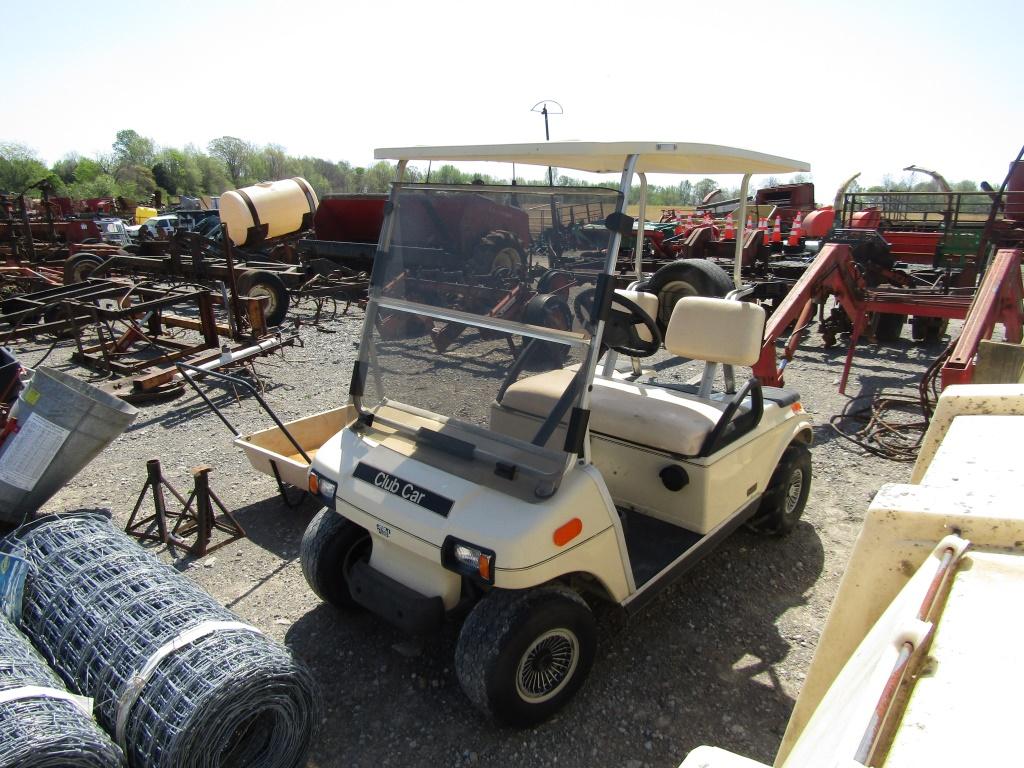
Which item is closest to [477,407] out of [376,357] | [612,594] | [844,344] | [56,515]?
[376,357]

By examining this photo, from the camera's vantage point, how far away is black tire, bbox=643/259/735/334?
422 centimetres

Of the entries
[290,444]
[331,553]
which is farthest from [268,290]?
[331,553]

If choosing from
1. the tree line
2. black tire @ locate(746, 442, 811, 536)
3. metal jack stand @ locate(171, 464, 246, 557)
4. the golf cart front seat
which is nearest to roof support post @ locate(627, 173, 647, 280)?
the golf cart front seat

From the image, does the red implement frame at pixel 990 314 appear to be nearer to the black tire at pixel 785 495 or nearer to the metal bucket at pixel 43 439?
the black tire at pixel 785 495

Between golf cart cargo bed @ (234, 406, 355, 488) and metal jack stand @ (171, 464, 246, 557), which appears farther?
golf cart cargo bed @ (234, 406, 355, 488)

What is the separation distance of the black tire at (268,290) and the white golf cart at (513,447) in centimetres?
713

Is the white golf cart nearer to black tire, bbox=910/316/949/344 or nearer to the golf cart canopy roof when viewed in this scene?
the golf cart canopy roof

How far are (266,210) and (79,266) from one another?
3.45m

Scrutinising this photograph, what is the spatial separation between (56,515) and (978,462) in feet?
11.9

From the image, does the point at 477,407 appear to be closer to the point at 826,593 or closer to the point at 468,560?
the point at 468,560

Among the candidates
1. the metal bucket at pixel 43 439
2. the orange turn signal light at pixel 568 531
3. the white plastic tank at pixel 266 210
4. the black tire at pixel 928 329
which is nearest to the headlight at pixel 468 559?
the orange turn signal light at pixel 568 531

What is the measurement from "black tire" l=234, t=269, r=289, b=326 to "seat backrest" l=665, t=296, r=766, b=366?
24.4 feet

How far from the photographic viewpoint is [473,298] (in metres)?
2.81

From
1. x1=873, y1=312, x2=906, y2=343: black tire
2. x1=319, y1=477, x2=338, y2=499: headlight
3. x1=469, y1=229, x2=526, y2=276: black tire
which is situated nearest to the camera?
x1=469, y1=229, x2=526, y2=276: black tire
